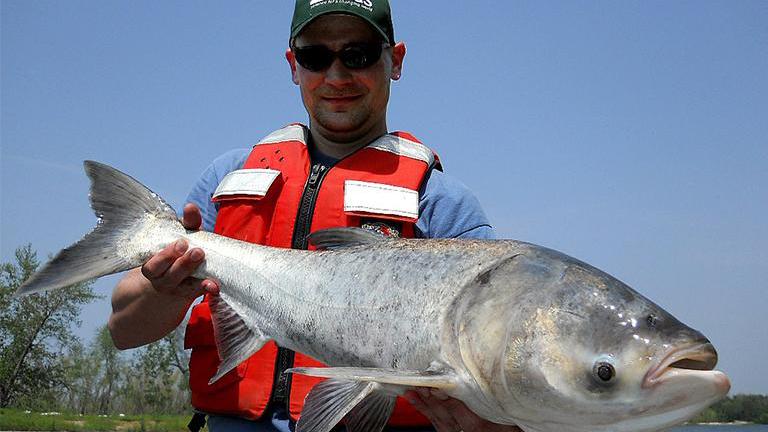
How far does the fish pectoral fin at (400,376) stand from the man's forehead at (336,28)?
8.22 feet

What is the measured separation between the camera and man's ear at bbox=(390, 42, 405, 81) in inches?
207

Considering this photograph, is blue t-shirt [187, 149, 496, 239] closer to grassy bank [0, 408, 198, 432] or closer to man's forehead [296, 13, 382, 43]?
man's forehead [296, 13, 382, 43]

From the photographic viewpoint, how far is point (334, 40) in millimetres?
4703

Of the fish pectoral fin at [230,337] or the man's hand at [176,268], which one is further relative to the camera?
the man's hand at [176,268]

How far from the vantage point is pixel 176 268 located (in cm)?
402

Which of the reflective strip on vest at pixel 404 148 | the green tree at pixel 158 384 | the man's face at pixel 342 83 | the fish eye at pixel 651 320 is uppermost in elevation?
the man's face at pixel 342 83

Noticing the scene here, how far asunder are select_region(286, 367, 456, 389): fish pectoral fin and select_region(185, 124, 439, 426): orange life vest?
3.49ft

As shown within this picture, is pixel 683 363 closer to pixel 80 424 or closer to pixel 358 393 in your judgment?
pixel 358 393

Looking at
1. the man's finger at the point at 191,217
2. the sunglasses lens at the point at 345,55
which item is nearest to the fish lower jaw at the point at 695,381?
the man's finger at the point at 191,217

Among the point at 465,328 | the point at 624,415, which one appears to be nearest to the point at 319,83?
the point at 465,328

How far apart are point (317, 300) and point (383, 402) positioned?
621 millimetres

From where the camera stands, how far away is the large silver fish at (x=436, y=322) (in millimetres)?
2531

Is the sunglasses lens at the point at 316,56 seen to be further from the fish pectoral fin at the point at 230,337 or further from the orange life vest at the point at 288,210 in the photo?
the fish pectoral fin at the point at 230,337

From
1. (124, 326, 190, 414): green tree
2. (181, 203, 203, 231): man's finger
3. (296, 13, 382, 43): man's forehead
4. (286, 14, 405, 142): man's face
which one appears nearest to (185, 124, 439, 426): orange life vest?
(286, 14, 405, 142): man's face
